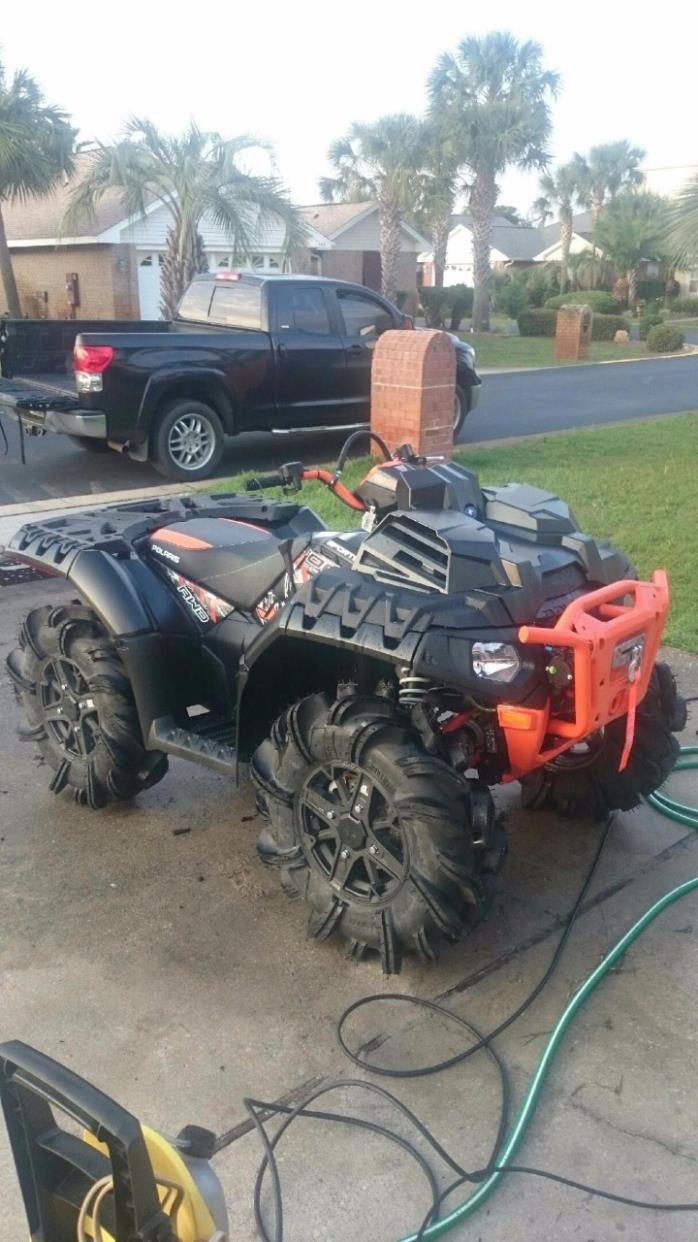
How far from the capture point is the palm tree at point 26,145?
2508 cm

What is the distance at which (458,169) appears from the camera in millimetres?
37938

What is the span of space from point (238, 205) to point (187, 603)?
19253 mm

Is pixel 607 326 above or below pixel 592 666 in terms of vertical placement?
above

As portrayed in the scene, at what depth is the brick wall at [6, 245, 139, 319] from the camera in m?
28.6

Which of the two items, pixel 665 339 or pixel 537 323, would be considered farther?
pixel 537 323

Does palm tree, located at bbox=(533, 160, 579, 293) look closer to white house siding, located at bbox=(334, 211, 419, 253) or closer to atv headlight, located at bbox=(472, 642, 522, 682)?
white house siding, located at bbox=(334, 211, 419, 253)

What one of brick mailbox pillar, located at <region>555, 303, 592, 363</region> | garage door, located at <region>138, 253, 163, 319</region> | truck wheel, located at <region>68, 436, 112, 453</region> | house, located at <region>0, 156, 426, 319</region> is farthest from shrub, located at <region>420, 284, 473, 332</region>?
truck wheel, located at <region>68, 436, 112, 453</region>

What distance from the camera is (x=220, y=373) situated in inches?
431

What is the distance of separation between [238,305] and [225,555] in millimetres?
8356

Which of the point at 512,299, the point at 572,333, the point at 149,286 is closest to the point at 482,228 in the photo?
the point at 512,299

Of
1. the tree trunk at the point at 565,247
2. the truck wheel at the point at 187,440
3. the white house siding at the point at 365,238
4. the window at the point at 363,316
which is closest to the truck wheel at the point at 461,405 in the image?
the window at the point at 363,316

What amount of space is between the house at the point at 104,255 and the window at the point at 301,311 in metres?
12.8

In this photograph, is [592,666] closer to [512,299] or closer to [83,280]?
[83,280]

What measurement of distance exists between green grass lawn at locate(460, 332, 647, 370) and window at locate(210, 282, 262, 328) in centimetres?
1252
